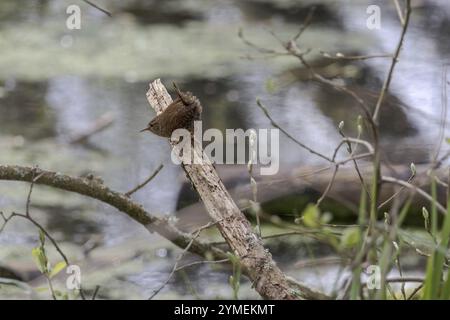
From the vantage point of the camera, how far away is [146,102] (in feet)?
15.0

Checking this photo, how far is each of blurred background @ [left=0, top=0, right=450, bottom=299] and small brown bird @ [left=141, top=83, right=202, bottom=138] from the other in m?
0.64

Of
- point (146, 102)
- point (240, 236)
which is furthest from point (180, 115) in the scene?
point (146, 102)

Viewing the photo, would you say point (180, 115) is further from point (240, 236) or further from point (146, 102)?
point (146, 102)

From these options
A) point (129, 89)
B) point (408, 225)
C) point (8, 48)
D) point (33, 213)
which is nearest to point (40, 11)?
point (8, 48)

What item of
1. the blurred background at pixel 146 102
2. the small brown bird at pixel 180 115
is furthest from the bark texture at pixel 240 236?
the blurred background at pixel 146 102

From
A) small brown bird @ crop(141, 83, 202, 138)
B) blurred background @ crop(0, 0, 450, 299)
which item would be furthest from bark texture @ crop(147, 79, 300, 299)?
blurred background @ crop(0, 0, 450, 299)

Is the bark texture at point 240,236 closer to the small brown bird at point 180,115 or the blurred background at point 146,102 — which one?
the small brown bird at point 180,115

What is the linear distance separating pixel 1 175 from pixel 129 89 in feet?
9.13

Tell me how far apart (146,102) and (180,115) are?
2749mm

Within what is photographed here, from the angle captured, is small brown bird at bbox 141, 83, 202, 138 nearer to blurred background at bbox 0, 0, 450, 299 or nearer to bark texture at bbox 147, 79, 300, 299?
bark texture at bbox 147, 79, 300, 299

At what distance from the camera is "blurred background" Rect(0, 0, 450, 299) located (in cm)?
304

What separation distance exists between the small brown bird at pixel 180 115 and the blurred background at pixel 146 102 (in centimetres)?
64

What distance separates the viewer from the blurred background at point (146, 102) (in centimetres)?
304
